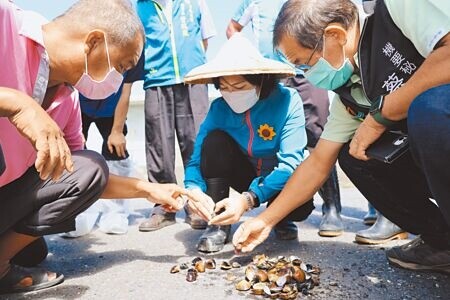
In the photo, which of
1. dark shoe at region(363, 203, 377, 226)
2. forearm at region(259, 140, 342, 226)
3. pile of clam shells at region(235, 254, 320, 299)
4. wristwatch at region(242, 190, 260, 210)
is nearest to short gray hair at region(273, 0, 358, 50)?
forearm at region(259, 140, 342, 226)

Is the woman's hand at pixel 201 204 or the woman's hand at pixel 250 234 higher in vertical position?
the woman's hand at pixel 201 204

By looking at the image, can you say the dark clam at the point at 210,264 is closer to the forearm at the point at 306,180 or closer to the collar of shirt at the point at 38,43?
the forearm at the point at 306,180

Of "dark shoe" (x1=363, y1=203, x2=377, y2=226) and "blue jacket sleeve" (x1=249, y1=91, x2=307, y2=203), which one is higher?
"blue jacket sleeve" (x1=249, y1=91, x2=307, y2=203)

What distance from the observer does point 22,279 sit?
155cm

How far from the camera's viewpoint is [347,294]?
1.43m

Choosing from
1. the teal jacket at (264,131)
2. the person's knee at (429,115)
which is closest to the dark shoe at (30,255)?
the teal jacket at (264,131)

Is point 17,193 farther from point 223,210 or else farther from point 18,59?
point 223,210

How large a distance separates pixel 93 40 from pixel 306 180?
88 cm

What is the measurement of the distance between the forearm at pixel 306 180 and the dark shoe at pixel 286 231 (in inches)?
15.2

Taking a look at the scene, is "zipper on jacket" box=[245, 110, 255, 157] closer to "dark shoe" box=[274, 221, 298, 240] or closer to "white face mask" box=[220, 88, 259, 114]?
"white face mask" box=[220, 88, 259, 114]

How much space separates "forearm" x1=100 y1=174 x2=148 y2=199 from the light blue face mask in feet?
2.53

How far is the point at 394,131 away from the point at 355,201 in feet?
5.77

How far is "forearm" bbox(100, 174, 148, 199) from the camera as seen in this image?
Result: 181 centimetres

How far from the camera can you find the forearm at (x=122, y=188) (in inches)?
71.3
